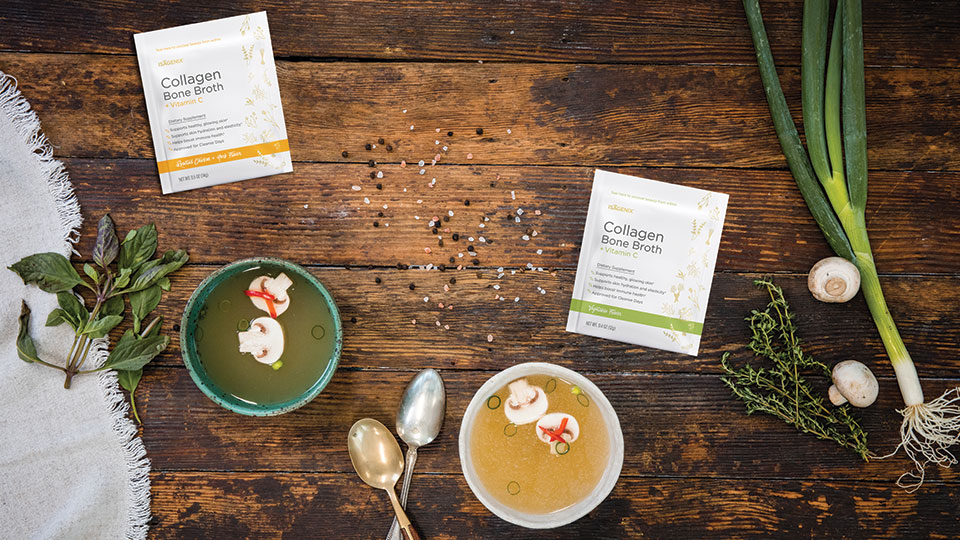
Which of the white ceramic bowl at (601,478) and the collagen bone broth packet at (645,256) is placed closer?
the white ceramic bowl at (601,478)

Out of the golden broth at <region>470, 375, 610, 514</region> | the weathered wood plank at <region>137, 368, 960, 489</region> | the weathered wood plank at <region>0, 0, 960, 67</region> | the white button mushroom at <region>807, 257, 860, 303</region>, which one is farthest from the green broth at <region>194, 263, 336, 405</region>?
the white button mushroom at <region>807, 257, 860, 303</region>

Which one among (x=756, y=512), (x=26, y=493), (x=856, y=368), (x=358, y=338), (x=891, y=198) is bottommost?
(x=756, y=512)

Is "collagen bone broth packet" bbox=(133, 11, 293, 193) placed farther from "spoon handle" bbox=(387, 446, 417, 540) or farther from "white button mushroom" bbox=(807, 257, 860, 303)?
"white button mushroom" bbox=(807, 257, 860, 303)

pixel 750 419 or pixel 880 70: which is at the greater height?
pixel 880 70

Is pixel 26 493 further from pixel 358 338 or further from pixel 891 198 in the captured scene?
pixel 891 198

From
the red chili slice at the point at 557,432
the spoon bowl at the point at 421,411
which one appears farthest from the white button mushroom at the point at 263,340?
the red chili slice at the point at 557,432

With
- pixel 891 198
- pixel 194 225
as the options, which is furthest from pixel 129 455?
pixel 891 198

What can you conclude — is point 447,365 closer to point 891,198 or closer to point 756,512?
point 756,512

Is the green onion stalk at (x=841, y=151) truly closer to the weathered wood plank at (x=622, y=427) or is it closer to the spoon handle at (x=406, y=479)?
the weathered wood plank at (x=622, y=427)
